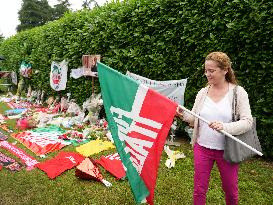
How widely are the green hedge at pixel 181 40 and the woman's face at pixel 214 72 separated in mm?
2903

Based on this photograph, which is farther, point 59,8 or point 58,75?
point 59,8

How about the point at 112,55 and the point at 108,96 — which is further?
the point at 112,55

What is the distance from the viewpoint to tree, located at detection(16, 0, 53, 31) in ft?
202

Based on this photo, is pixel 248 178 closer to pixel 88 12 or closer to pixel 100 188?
pixel 100 188

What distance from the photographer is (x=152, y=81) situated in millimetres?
7152

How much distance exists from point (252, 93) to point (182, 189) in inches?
98.8

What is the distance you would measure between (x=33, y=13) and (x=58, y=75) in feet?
185

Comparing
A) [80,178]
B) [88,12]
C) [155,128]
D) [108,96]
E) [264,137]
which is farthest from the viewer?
[88,12]

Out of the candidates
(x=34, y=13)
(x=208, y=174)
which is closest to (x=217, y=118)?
(x=208, y=174)

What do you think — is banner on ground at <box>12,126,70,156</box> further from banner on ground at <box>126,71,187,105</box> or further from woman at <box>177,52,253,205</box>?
woman at <box>177,52,253,205</box>

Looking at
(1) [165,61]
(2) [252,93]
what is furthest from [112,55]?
(2) [252,93]

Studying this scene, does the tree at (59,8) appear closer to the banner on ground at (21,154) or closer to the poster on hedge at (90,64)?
the poster on hedge at (90,64)

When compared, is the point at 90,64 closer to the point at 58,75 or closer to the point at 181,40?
the point at 58,75

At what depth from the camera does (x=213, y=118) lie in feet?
10.3
